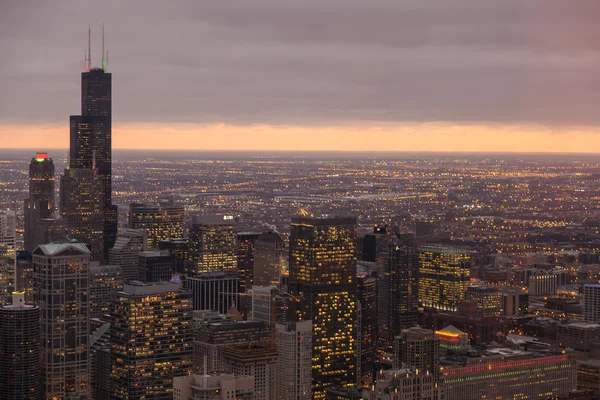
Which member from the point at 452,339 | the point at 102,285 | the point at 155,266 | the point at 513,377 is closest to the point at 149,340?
the point at 102,285

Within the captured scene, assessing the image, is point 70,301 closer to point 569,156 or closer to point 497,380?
point 497,380

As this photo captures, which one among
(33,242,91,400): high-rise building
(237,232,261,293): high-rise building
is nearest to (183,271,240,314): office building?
(237,232,261,293): high-rise building

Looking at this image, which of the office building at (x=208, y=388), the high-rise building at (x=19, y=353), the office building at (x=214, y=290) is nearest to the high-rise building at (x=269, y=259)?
the office building at (x=214, y=290)

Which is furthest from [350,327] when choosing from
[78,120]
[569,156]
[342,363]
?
[78,120]

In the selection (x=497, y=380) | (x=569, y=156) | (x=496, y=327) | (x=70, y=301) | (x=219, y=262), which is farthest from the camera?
(x=219, y=262)

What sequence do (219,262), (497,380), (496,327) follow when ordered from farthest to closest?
(219,262)
(496,327)
(497,380)

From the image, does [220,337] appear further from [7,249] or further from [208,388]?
[208,388]

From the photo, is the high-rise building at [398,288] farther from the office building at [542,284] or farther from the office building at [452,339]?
the office building at [542,284]
